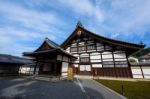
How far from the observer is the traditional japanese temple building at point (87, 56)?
1311 centimetres

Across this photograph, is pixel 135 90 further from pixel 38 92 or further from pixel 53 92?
pixel 38 92

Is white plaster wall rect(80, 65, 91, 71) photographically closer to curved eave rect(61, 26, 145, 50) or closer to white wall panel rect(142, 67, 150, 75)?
curved eave rect(61, 26, 145, 50)

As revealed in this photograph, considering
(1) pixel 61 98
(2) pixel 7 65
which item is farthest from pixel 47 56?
(2) pixel 7 65

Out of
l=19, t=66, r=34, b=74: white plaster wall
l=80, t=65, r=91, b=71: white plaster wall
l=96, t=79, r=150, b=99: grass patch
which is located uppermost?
l=80, t=65, r=91, b=71: white plaster wall

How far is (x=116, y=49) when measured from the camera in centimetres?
1487

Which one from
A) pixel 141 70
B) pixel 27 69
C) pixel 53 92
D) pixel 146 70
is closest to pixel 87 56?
pixel 141 70

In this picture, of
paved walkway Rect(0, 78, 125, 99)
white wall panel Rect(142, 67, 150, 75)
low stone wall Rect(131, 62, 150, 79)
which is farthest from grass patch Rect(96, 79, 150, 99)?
white wall panel Rect(142, 67, 150, 75)

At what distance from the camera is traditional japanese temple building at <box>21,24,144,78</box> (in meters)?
13.1

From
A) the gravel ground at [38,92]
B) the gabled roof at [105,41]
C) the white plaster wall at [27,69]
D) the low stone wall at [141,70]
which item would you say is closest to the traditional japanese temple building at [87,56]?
the gabled roof at [105,41]

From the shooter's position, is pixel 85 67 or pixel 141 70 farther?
pixel 85 67

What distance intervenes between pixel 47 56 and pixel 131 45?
39.4 feet

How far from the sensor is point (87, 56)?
17.0 m

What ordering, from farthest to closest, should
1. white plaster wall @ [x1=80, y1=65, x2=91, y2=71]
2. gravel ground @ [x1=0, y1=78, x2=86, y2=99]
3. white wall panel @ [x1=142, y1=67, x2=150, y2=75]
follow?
1. white plaster wall @ [x1=80, y1=65, x2=91, y2=71]
2. white wall panel @ [x1=142, y1=67, x2=150, y2=75]
3. gravel ground @ [x1=0, y1=78, x2=86, y2=99]

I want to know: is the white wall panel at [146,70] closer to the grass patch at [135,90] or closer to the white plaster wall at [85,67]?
the grass patch at [135,90]
